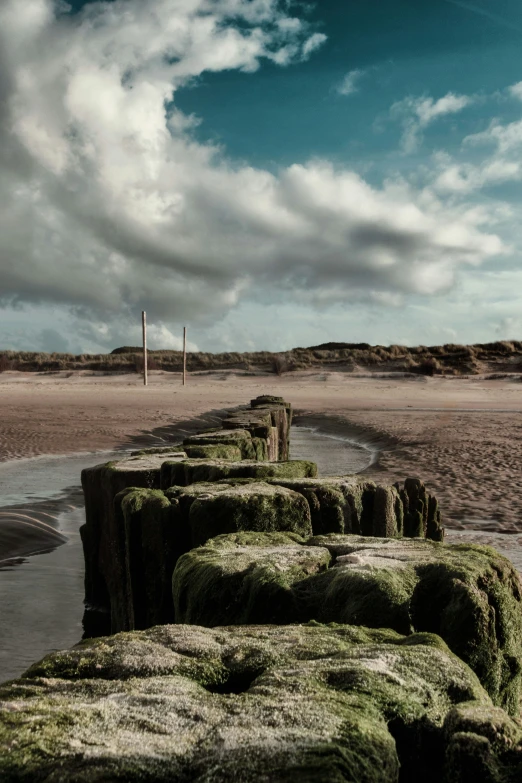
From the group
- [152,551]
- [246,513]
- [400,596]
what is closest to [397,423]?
[152,551]

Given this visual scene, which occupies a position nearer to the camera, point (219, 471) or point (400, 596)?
point (400, 596)

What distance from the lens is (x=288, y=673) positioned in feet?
5.45

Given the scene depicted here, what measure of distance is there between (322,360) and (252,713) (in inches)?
2133

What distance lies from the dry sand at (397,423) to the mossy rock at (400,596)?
20.2 ft

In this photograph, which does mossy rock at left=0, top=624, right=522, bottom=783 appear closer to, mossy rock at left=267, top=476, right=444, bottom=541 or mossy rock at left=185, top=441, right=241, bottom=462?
mossy rock at left=267, top=476, right=444, bottom=541

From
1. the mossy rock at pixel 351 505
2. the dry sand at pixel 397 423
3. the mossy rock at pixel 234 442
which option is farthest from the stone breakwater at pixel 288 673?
the dry sand at pixel 397 423

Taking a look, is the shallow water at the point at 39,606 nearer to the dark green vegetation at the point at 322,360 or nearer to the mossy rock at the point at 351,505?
the mossy rock at the point at 351,505

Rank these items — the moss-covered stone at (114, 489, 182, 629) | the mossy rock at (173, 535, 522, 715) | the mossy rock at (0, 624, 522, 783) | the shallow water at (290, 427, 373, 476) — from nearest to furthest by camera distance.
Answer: the mossy rock at (0, 624, 522, 783) < the mossy rock at (173, 535, 522, 715) < the moss-covered stone at (114, 489, 182, 629) < the shallow water at (290, 427, 373, 476)

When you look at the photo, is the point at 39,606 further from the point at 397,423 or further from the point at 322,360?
the point at 322,360

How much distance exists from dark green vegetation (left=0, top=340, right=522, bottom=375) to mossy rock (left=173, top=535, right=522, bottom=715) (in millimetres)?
45178

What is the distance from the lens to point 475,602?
239cm

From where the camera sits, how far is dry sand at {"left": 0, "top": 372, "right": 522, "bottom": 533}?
1095cm

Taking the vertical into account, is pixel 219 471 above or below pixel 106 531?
above

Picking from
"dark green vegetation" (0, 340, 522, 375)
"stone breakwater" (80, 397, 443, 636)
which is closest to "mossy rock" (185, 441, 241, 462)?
"stone breakwater" (80, 397, 443, 636)
